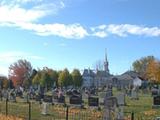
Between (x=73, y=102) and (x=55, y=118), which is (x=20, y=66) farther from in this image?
(x=55, y=118)

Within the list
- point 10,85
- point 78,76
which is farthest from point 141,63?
point 10,85

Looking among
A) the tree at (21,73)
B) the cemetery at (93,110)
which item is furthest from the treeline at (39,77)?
the cemetery at (93,110)

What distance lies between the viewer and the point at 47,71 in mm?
120875

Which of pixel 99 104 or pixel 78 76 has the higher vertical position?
pixel 78 76

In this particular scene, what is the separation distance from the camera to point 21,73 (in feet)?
412

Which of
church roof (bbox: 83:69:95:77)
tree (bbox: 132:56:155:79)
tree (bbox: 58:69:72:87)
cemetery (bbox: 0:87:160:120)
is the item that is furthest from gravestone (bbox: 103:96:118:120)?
church roof (bbox: 83:69:95:77)

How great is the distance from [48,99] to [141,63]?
128 meters

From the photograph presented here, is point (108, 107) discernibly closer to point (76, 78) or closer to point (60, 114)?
point (60, 114)

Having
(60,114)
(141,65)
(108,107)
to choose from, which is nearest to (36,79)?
(141,65)

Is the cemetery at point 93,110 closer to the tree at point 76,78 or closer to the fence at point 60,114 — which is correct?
the fence at point 60,114

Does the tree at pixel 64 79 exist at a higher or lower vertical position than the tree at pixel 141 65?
lower

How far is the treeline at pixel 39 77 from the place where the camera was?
117m

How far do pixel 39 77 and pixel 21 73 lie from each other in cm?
897

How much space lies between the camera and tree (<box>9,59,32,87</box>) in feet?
409
